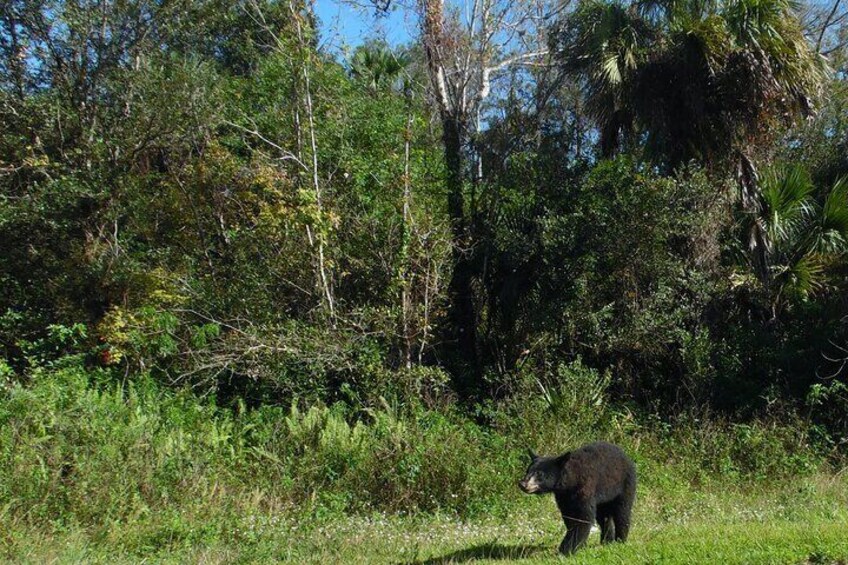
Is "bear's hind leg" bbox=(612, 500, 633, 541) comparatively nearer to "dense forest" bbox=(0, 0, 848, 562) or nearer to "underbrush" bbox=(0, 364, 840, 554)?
"underbrush" bbox=(0, 364, 840, 554)

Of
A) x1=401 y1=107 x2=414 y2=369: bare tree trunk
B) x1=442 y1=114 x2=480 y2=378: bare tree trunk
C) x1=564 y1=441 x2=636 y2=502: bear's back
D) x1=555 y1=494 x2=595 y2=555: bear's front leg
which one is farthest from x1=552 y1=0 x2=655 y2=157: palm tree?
x1=555 y1=494 x2=595 y2=555: bear's front leg

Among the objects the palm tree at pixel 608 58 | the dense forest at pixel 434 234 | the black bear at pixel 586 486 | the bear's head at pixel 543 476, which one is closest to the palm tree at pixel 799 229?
the dense forest at pixel 434 234

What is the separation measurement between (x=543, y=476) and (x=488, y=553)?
113cm

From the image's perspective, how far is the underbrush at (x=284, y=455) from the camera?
31.6 feet

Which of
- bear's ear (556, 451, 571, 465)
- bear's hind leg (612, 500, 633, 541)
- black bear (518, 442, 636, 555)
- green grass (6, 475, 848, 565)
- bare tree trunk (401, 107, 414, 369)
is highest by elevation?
bare tree trunk (401, 107, 414, 369)

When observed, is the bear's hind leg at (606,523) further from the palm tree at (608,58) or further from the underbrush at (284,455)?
the palm tree at (608,58)

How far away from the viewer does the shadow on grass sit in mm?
7746

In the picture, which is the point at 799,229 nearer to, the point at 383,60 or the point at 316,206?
the point at 316,206

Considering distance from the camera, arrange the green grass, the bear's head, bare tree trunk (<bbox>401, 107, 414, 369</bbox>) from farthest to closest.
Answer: bare tree trunk (<bbox>401, 107, 414, 369</bbox>) → the bear's head → the green grass

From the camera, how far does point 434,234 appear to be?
15.4 meters

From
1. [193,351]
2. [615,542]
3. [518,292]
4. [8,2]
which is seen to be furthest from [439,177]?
[615,542]

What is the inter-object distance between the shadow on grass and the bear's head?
745 millimetres

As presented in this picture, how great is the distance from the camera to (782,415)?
48.1ft

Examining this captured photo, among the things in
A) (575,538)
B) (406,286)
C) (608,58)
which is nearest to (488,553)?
(575,538)
